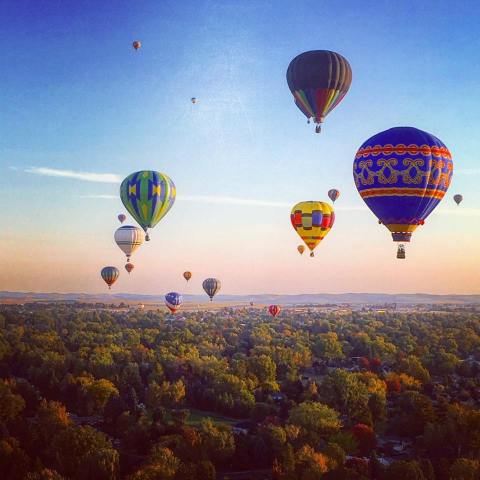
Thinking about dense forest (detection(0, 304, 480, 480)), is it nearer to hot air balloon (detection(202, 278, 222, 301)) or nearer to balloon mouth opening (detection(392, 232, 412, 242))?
balloon mouth opening (detection(392, 232, 412, 242))

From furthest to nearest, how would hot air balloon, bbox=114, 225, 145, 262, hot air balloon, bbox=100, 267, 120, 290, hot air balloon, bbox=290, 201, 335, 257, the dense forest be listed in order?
hot air balloon, bbox=100, 267, 120, 290
hot air balloon, bbox=114, 225, 145, 262
hot air balloon, bbox=290, 201, 335, 257
the dense forest

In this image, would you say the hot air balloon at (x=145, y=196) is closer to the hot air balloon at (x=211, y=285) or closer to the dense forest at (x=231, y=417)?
the dense forest at (x=231, y=417)

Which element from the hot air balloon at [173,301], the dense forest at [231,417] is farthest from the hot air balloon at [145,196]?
the hot air balloon at [173,301]

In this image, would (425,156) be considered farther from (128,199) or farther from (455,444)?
(128,199)

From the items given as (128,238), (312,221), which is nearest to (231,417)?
(312,221)

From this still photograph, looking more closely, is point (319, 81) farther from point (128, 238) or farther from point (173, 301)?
point (173, 301)

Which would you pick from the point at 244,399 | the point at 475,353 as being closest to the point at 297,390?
the point at 244,399

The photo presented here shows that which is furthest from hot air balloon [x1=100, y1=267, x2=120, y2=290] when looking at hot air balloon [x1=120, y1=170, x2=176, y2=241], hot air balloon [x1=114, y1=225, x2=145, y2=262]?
hot air balloon [x1=120, y1=170, x2=176, y2=241]

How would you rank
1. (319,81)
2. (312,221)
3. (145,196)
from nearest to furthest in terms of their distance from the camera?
(319,81) → (145,196) → (312,221)
